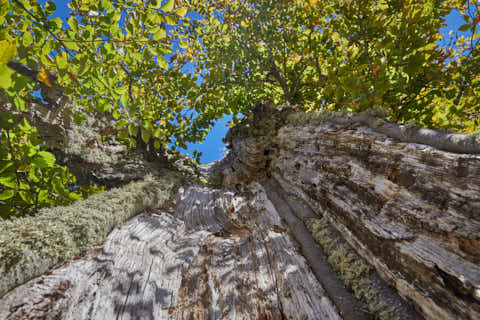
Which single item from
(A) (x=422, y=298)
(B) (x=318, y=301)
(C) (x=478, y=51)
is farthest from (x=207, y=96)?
(C) (x=478, y=51)

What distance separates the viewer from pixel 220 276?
7.14 ft

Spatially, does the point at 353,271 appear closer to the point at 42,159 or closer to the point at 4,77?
the point at 4,77

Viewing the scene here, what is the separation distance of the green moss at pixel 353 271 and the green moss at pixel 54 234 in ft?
9.44

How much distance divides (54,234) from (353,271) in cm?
Result: 318

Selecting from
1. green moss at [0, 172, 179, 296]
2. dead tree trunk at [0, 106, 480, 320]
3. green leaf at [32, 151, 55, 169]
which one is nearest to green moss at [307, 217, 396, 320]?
dead tree trunk at [0, 106, 480, 320]

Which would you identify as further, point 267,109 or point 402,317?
point 267,109

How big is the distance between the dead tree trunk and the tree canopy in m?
1.12

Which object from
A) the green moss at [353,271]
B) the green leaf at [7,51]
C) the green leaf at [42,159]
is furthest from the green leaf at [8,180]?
the green moss at [353,271]

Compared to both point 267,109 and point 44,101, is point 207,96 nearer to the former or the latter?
point 267,109

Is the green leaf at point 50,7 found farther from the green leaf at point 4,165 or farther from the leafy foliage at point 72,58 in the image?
the green leaf at point 4,165

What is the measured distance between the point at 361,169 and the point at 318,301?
5.72 feet

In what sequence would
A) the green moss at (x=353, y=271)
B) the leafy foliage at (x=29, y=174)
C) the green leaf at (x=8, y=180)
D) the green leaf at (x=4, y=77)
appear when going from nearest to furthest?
1. the green leaf at (x=4, y=77)
2. the green moss at (x=353, y=271)
3. the green leaf at (x=8, y=180)
4. the leafy foliage at (x=29, y=174)

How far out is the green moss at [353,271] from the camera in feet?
5.45

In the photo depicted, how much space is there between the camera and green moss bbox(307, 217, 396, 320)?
1662mm
